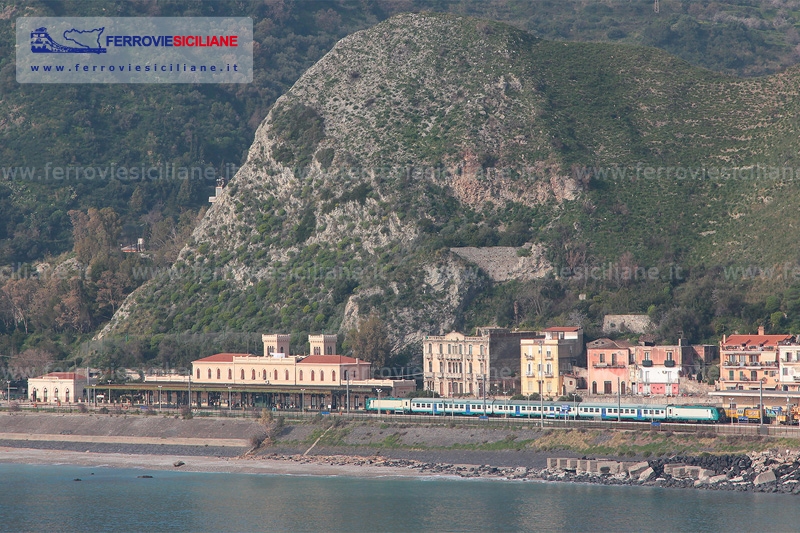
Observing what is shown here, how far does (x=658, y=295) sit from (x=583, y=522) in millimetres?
60985

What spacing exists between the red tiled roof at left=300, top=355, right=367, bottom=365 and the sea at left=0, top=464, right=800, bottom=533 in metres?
28.4

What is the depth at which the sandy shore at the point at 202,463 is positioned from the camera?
120438 millimetres

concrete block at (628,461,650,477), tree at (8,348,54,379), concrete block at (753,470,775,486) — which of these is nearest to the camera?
concrete block at (753,470,775,486)

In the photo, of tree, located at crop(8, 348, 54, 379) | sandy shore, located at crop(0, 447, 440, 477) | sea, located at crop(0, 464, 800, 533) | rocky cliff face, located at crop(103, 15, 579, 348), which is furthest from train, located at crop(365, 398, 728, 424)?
tree, located at crop(8, 348, 54, 379)

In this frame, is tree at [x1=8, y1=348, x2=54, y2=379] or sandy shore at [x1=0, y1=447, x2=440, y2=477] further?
tree at [x1=8, y1=348, x2=54, y2=379]

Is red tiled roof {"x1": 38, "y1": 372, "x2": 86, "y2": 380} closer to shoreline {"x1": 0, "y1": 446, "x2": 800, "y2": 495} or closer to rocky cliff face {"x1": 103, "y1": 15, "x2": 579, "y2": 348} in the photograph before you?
rocky cliff face {"x1": 103, "y1": 15, "x2": 579, "y2": 348}

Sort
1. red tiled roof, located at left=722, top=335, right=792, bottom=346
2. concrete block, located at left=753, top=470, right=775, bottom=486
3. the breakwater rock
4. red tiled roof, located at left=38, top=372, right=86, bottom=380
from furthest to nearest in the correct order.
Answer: red tiled roof, located at left=38, top=372, right=86, bottom=380, red tiled roof, located at left=722, top=335, right=792, bottom=346, the breakwater rock, concrete block, located at left=753, top=470, right=775, bottom=486

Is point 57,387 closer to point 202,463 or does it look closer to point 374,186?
point 202,463

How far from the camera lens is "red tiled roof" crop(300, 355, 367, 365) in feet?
484

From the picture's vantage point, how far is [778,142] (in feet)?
567

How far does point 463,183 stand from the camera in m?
174

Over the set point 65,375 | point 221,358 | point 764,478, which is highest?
point 221,358

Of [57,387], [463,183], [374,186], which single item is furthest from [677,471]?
[57,387]

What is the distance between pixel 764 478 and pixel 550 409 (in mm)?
26241
